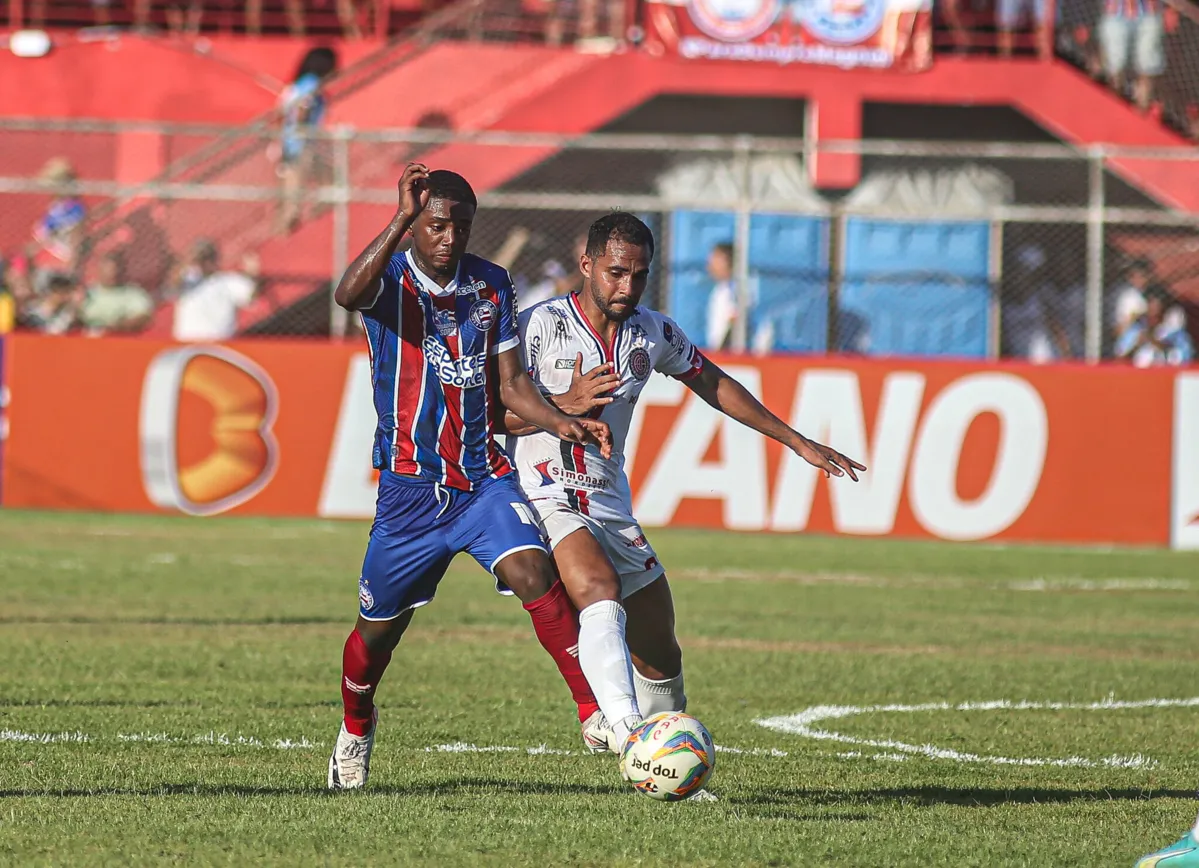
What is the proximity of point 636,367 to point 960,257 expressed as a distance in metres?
15.1

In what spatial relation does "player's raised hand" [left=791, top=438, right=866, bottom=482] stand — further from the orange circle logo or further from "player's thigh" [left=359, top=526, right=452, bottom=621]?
the orange circle logo

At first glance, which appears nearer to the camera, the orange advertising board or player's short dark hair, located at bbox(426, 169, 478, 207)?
player's short dark hair, located at bbox(426, 169, 478, 207)

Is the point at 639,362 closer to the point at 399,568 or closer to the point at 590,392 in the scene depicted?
the point at 590,392

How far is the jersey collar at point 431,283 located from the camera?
21.5 feet

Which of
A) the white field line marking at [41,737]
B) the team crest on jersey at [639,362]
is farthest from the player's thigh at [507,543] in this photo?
the white field line marking at [41,737]

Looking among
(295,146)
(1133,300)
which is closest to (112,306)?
(295,146)

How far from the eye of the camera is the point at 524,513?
21.6ft

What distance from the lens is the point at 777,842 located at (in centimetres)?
557

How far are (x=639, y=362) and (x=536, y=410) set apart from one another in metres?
0.69

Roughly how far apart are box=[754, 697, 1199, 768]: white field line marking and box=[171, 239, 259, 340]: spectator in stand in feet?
40.0

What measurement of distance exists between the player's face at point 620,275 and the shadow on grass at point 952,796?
1764mm

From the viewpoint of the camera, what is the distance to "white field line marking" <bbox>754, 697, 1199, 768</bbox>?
7461 mm

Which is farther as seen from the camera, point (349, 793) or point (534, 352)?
point (534, 352)

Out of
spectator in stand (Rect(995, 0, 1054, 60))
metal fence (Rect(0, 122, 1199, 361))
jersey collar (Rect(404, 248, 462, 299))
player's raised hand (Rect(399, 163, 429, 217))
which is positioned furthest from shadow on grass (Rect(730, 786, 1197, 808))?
spectator in stand (Rect(995, 0, 1054, 60))
